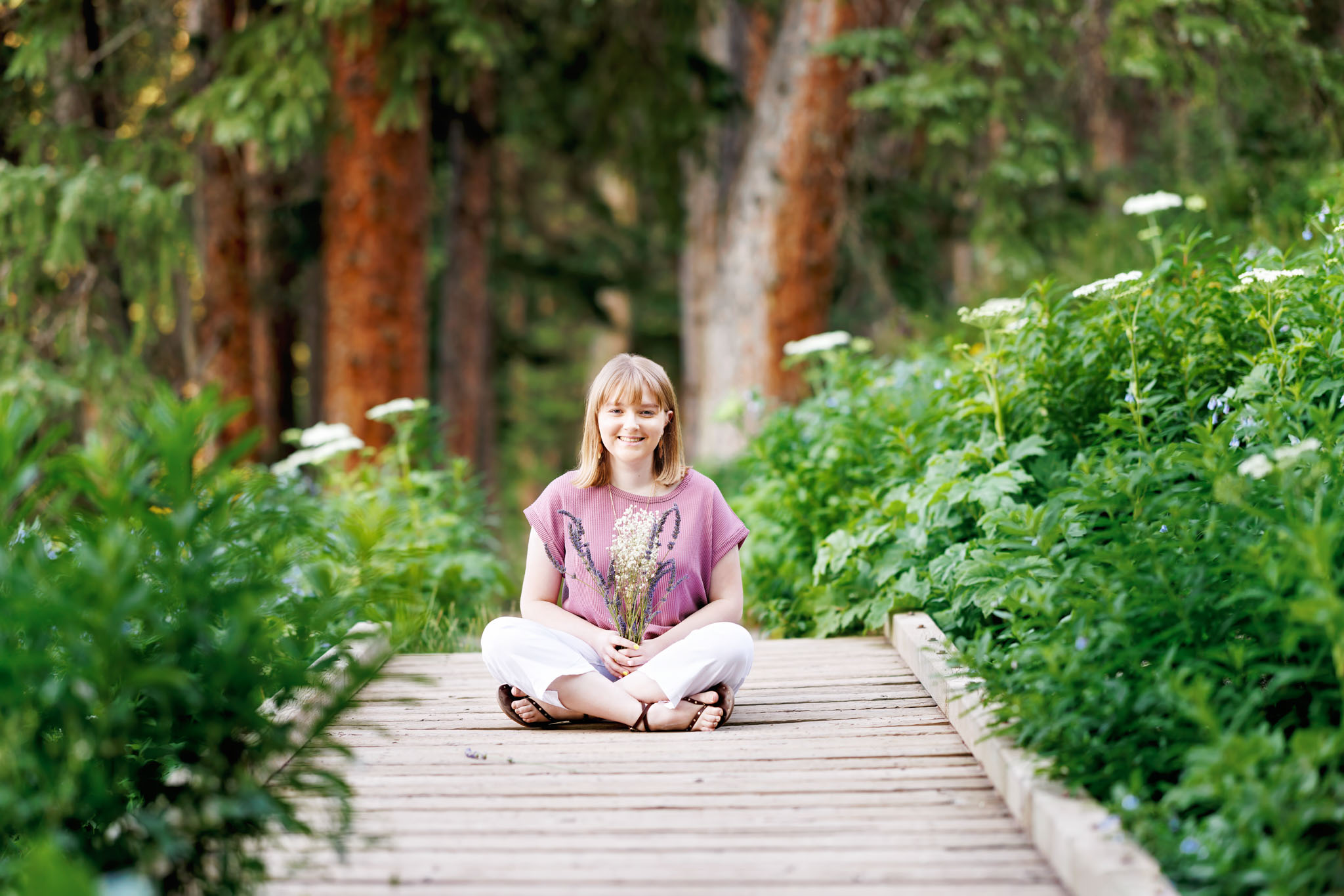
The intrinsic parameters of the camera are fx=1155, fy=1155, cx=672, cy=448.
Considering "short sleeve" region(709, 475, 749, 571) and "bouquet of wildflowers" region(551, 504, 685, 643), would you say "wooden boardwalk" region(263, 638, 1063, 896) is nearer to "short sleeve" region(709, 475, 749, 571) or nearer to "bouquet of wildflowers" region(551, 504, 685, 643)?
"bouquet of wildflowers" region(551, 504, 685, 643)

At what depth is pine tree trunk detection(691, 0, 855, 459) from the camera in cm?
907

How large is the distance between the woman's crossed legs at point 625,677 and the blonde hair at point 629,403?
0.56m

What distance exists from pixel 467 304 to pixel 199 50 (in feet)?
13.4

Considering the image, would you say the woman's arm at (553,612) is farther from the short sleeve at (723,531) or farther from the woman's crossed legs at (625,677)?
the short sleeve at (723,531)

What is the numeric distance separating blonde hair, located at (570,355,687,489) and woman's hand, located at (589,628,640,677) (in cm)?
53

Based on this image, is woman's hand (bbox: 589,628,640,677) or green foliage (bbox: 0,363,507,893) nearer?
green foliage (bbox: 0,363,507,893)

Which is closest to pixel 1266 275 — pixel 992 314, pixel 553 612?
pixel 992 314

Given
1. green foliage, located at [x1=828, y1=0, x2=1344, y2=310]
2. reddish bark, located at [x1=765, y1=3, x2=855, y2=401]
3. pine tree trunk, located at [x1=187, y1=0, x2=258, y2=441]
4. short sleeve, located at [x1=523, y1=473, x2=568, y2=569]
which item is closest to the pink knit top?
short sleeve, located at [x1=523, y1=473, x2=568, y2=569]

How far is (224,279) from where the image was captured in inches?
362

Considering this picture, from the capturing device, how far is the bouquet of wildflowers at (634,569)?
3.74 meters

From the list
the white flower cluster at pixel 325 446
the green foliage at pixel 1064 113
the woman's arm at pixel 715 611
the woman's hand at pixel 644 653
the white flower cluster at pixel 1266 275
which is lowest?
the woman's hand at pixel 644 653

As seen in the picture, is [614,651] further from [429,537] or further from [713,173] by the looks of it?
[713,173]

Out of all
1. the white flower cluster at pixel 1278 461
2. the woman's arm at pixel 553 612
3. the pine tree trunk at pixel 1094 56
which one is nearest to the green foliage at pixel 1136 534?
the white flower cluster at pixel 1278 461

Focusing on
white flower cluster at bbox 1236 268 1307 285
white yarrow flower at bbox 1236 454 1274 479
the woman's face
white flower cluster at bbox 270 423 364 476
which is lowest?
white flower cluster at bbox 270 423 364 476
